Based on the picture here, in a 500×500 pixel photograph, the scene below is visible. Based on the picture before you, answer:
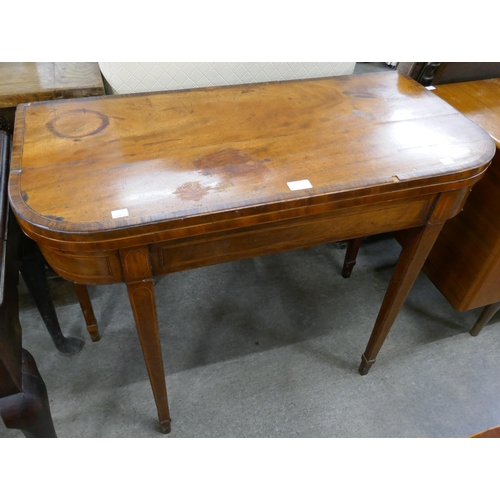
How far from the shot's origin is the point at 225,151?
898mm

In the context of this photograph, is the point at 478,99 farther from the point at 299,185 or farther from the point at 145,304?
the point at 145,304

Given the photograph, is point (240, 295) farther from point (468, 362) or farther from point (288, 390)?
point (468, 362)

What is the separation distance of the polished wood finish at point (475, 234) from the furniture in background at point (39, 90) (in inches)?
40.8

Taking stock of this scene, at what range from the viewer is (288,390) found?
135 cm

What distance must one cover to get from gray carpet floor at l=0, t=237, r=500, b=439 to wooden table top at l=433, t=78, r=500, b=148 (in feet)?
2.28

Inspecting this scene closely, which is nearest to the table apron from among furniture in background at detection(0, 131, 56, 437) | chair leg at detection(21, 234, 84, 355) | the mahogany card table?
the mahogany card table

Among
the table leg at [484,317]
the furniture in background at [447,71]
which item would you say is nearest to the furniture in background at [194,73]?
the furniture in background at [447,71]

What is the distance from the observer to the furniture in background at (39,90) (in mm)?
1131

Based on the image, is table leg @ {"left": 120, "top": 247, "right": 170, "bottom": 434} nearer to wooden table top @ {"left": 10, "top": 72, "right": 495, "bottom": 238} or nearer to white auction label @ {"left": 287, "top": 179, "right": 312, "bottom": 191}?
wooden table top @ {"left": 10, "top": 72, "right": 495, "bottom": 238}

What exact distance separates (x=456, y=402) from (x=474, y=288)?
36 centimetres

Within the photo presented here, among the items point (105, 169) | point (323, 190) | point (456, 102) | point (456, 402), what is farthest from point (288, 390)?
point (456, 102)

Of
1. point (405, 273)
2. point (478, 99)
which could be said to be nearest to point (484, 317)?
point (405, 273)

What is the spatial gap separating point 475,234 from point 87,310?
1195 millimetres

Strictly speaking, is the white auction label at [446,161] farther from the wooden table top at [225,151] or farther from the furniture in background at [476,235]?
the furniture in background at [476,235]
